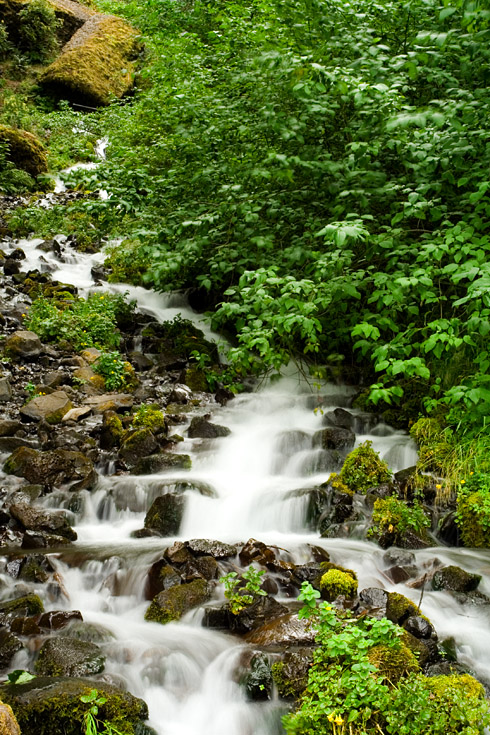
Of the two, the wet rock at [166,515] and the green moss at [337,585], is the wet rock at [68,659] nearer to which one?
the green moss at [337,585]

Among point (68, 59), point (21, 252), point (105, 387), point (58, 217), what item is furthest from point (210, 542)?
point (68, 59)

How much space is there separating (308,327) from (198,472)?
7.22ft

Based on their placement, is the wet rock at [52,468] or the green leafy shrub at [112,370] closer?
the wet rock at [52,468]

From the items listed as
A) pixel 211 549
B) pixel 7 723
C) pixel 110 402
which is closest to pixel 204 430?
pixel 110 402

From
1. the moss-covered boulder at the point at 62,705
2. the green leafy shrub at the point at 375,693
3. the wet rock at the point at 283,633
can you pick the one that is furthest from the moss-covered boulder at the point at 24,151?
the green leafy shrub at the point at 375,693

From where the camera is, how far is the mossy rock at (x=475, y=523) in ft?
16.8

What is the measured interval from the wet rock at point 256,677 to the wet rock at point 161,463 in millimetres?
3018

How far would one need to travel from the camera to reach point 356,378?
8.66 meters

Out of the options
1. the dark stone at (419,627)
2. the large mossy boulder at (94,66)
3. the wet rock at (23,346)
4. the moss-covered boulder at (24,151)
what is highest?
the large mossy boulder at (94,66)

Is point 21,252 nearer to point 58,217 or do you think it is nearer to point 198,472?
point 58,217

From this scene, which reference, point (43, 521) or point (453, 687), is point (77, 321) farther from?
point (453, 687)

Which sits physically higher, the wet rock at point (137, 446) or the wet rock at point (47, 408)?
the wet rock at point (47, 408)

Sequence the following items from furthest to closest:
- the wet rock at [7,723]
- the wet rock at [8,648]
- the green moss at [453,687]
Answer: the wet rock at [8,648] < the green moss at [453,687] < the wet rock at [7,723]

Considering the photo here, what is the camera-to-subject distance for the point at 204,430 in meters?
7.31
